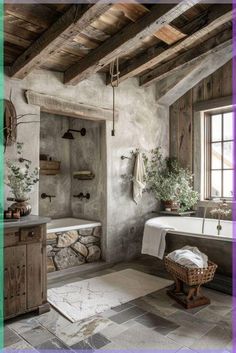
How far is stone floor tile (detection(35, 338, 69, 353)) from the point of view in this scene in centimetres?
204

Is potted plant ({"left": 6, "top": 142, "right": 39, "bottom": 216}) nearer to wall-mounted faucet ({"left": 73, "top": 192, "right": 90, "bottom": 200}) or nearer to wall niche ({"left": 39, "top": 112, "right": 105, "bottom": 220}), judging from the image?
wall niche ({"left": 39, "top": 112, "right": 105, "bottom": 220})

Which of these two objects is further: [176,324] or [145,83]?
[145,83]

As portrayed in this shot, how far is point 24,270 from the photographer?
2502 mm

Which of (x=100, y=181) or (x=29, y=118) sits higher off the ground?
(x=29, y=118)

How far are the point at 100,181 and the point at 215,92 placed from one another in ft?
7.75

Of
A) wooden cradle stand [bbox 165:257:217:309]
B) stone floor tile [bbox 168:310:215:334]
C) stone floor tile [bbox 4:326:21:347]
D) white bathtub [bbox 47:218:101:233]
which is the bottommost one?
stone floor tile [bbox 4:326:21:347]

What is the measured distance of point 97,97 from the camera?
3.99m

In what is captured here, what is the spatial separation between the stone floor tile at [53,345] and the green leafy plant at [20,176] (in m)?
1.35

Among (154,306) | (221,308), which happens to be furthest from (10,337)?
(221,308)

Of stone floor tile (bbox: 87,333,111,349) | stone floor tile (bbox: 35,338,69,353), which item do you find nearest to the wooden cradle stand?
stone floor tile (bbox: 87,333,111,349)

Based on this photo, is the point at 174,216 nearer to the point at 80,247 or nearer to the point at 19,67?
the point at 80,247

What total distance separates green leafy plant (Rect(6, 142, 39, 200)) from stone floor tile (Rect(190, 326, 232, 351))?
204 centimetres

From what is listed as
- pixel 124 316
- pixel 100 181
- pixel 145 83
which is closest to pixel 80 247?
pixel 100 181

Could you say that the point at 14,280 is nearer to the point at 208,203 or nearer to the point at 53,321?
the point at 53,321
